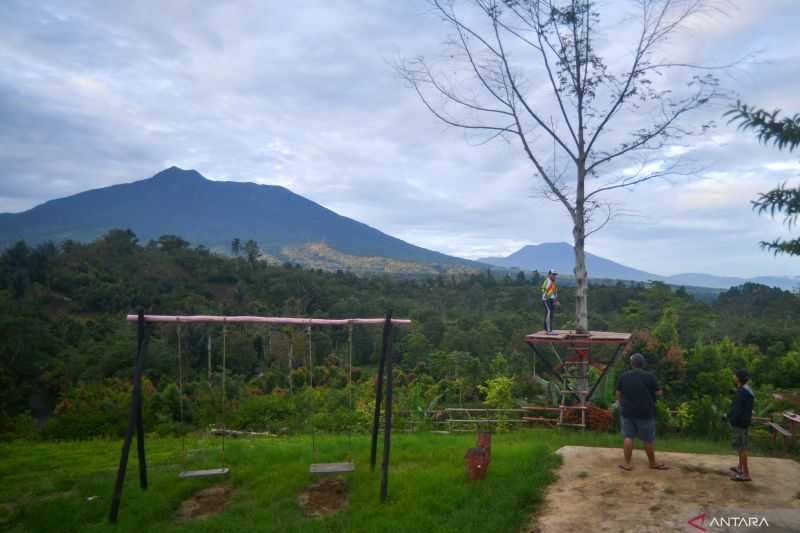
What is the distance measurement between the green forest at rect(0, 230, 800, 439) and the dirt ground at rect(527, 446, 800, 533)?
3.67 m

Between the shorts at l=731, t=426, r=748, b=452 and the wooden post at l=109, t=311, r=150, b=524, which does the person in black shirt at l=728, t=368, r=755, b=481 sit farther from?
the wooden post at l=109, t=311, r=150, b=524

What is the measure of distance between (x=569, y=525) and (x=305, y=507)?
3175 mm

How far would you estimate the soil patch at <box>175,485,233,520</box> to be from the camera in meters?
7.00

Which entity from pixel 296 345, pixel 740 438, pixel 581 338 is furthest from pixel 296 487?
pixel 296 345

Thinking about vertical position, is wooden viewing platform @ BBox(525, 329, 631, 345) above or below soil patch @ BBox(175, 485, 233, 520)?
above

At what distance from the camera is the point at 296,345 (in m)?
26.5

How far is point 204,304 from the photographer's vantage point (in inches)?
1528

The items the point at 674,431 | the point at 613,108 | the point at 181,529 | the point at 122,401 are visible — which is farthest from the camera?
the point at 122,401

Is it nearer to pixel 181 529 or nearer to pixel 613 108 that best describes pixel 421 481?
pixel 181 529

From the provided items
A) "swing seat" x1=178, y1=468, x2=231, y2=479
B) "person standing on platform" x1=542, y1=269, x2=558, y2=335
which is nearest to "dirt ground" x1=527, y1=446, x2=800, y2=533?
"swing seat" x1=178, y1=468, x2=231, y2=479

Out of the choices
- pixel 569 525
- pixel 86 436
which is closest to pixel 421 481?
pixel 569 525

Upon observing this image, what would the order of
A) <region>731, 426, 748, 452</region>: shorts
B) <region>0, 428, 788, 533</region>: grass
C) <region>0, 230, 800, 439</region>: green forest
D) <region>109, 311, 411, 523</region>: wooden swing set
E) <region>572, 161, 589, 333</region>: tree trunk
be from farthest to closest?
<region>0, 230, 800, 439</region>: green forest
<region>572, 161, 589, 333</region>: tree trunk
<region>109, 311, 411, 523</region>: wooden swing set
<region>731, 426, 748, 452</region>: shorts
<region>0, 428, 788, 533</region>: grass

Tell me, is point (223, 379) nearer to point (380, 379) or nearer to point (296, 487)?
point (296, 487)

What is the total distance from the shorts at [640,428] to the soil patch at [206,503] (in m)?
5.34
